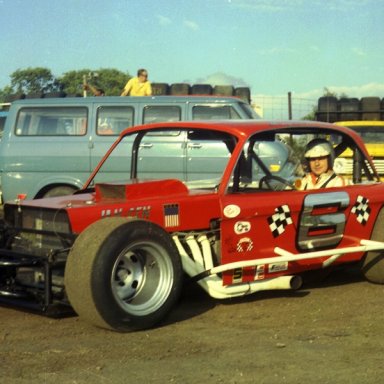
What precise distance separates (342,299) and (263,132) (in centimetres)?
145

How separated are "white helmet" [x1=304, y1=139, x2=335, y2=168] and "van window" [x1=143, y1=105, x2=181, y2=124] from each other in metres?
4.69

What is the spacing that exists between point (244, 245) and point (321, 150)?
144 centimetres

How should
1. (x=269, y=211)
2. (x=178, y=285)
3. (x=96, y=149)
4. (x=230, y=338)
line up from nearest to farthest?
(x=230, y=338) → (x=178, y=285) → (x=269, y=211) → (x=96, y=149)

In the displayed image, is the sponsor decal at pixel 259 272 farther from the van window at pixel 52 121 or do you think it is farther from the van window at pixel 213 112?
the van window at pixel 52 121

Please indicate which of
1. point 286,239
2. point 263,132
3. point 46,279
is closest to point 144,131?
point 263,132

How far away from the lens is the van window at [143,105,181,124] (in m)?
11.1

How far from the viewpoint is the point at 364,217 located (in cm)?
633

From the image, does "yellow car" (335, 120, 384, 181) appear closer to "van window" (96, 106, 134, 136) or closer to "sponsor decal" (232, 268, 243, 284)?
"van window" (96, 106, 134, 136)

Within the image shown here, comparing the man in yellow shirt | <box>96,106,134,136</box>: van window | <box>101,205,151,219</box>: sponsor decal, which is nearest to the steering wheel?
<box>101,205,151,219</box>: sponsor decal

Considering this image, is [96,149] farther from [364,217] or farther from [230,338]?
[230,338]

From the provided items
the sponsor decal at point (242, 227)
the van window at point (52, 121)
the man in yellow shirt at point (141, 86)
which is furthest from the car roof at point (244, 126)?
the man in yellow shirt at point (141, 86)

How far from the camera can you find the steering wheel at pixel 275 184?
594cm

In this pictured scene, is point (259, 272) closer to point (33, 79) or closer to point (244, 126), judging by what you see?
point (244, 126)

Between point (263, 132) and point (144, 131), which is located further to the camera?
point (144, 131)
